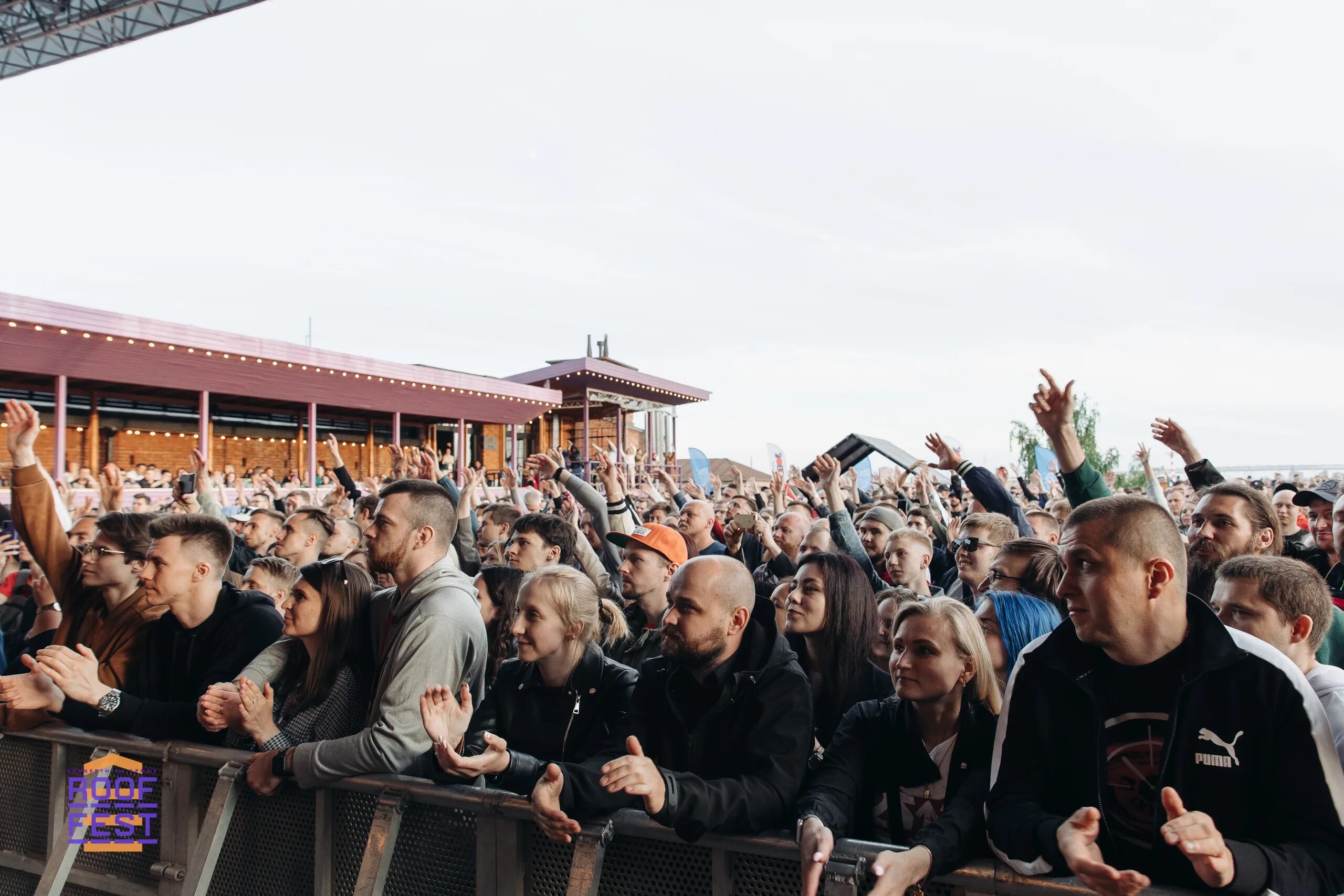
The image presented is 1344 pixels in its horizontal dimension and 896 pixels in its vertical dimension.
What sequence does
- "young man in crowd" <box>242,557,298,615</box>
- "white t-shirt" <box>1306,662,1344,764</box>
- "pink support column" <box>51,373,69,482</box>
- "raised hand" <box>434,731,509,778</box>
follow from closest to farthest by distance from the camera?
"white t-shirt" <box>1306,662,1344,764</box> → "raised hand" <box>434,731,509,778</box> → "young man in crowd" <box>242,557,298,615</box> → "pink support column" <box>51,373,69,482</box>

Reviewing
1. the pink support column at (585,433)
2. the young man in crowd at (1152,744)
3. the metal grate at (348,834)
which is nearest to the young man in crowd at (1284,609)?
the young man in crowd at (1152,744)

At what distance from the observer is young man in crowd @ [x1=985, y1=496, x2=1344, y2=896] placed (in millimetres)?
1926

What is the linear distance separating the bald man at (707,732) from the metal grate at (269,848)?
3.53 feet

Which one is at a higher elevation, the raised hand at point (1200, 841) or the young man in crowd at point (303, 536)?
the young man in crowd at point (303, 536)

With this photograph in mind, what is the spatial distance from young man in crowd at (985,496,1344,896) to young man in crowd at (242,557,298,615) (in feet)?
11.9

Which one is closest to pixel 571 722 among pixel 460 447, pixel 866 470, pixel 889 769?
pixel 889 769

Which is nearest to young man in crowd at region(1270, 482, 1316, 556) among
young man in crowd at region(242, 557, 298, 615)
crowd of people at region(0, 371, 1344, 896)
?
crowd of people at region(0, 371, 1344, 896)

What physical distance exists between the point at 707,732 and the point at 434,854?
1001 millimetres

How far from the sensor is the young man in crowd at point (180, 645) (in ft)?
11.3

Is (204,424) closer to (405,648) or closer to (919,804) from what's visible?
(405,648)

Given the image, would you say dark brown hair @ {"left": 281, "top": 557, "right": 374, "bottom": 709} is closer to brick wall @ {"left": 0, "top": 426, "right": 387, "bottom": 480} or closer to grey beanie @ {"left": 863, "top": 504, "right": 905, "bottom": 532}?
grey beanie @ {"left": 863, "top": 504, "right": 905, "bottom": 532}

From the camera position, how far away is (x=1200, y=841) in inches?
70.3

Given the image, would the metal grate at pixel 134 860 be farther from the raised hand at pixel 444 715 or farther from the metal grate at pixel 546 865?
the metal grate at pixel 546 865

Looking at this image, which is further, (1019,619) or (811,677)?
(811,677)
